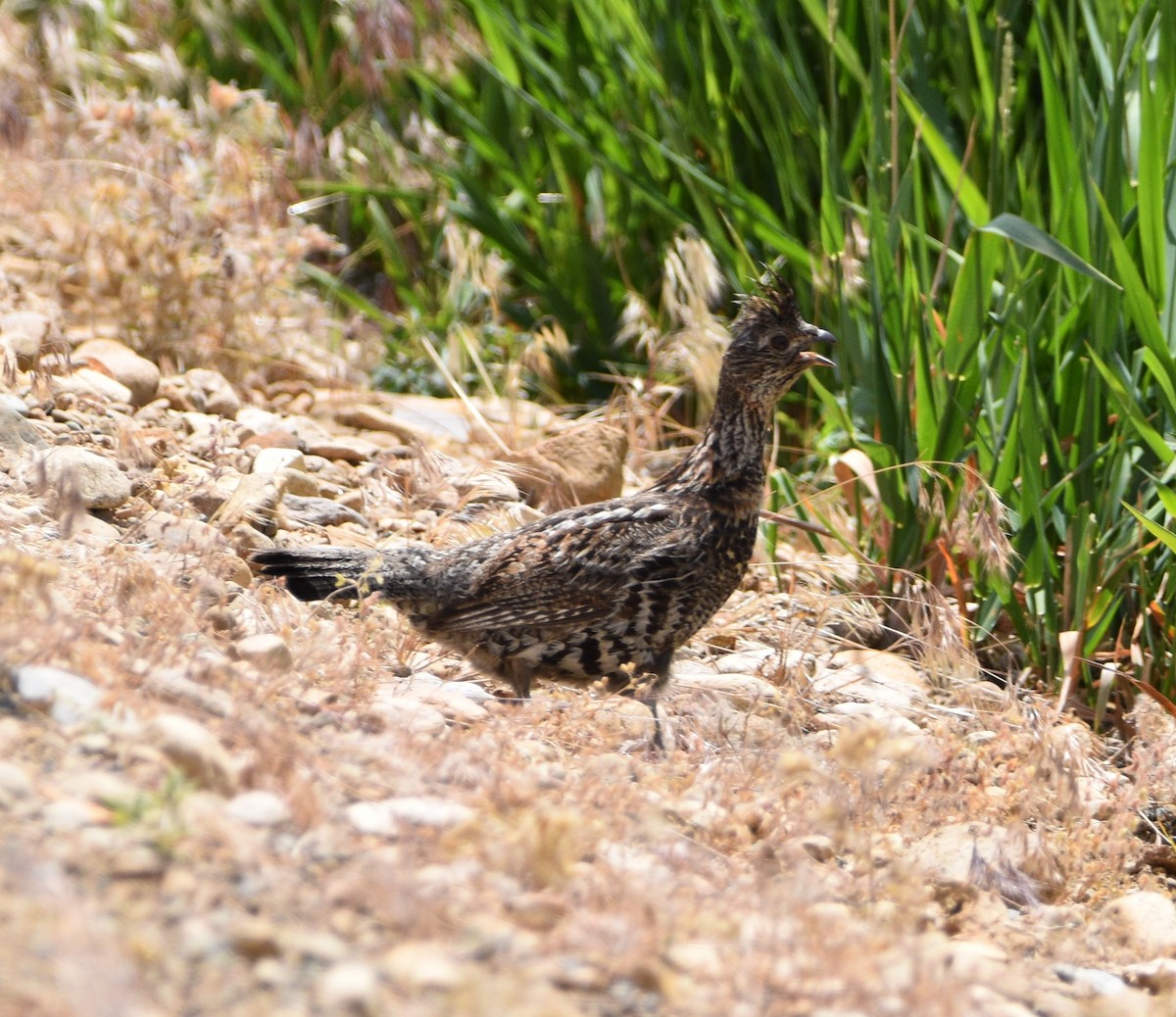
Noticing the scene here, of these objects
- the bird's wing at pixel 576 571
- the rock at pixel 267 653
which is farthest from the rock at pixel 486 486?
the rock at pixel 267 653

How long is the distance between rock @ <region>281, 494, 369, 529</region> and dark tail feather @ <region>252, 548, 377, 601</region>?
75cm

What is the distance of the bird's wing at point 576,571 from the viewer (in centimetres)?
443

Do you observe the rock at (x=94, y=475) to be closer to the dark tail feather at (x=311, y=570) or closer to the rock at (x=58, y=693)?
the dark tail feather at (x=311, y=570)

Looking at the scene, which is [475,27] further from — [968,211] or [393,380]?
[968,211]

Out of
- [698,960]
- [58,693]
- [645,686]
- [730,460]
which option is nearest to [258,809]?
[58,693]

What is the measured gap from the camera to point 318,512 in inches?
214

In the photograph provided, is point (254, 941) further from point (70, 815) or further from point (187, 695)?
point (187, 695)

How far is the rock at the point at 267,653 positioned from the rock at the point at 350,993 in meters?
1.34

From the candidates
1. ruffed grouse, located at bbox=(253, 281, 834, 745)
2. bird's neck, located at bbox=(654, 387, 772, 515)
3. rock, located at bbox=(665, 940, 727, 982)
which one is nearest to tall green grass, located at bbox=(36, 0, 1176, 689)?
bird's neck, located at bbox=(654, 387, 772, 515)

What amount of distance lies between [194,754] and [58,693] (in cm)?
37

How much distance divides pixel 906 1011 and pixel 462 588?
2.32 metres

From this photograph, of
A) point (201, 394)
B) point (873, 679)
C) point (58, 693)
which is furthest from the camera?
point (201, 394)

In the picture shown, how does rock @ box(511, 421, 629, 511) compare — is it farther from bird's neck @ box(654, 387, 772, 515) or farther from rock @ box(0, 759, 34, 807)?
rock @ box(0, 759, 34, 807)

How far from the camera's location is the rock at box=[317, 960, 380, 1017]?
2.16 m
